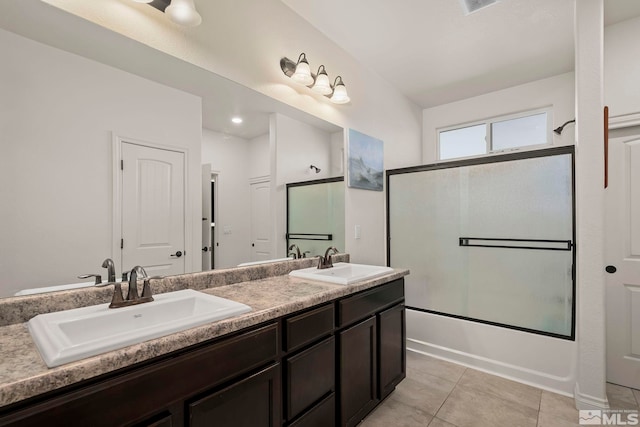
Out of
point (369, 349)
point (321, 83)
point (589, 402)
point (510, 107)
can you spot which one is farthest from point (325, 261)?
point (510, 107)

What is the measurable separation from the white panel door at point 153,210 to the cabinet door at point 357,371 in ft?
3.22

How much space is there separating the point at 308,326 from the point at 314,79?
5.86 feet

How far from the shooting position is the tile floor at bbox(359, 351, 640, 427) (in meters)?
1.87

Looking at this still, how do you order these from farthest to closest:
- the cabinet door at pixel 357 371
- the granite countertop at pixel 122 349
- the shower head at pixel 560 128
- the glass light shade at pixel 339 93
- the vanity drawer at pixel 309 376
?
the shower head at pixel 560 128 → the glass light shade at pixel 339 93 → the cabinet door at pixel 357 371 → the vanity drawer at pixel 309 376 → the granite countertop at pixel 122 349

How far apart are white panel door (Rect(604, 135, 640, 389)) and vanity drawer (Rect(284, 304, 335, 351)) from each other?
235 cm

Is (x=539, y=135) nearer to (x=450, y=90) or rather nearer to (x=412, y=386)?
(x=450, y=90)

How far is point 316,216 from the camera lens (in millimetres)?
2412

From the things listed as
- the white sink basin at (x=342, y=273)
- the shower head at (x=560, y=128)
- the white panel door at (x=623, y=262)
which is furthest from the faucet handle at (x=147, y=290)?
the shower head at (x=560, y=128)

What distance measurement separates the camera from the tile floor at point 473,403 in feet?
6.13

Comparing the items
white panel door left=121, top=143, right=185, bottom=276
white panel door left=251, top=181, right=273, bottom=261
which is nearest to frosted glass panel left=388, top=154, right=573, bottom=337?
white panel door left=251, top=181, right=273, bottom=261

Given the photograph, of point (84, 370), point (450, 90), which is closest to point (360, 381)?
point (84, 370)

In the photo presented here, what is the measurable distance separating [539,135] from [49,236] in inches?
160

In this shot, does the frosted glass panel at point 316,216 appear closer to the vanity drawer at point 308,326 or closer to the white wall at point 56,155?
the vanity drawer at point 308,326

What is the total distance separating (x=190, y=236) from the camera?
158 cm
